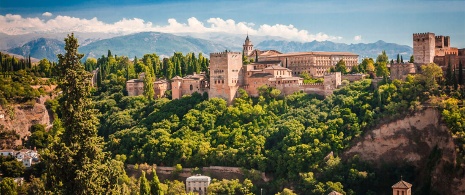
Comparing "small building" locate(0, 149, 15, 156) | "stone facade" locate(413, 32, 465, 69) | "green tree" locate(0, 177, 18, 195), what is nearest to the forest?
"green tree" locate(0, 177, 18, 195)

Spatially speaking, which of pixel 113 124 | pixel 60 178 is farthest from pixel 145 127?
pixel 60 178

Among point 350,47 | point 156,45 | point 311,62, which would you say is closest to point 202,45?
point 156,45

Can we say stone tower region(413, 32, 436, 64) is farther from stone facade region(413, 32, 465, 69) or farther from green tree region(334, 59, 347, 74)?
green tree region(334, 59, 347, 74)

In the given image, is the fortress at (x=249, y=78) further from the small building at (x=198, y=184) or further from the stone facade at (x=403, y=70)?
the small building at (x=198, y=184)

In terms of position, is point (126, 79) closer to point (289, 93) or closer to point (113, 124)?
point (113, 124)

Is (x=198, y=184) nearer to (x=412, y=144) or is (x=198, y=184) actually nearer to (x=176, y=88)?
(x=176, y=88)
